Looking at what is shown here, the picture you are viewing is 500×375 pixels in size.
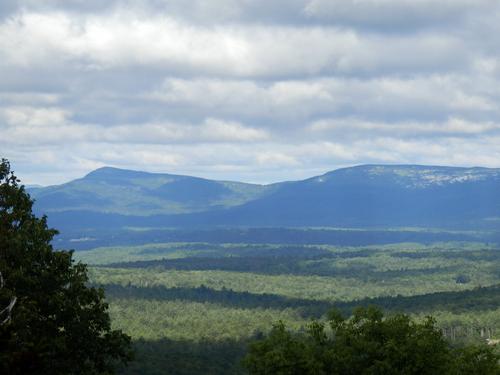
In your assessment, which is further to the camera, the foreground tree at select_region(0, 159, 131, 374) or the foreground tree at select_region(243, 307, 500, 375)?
the foreground tree at select_region(243, 307, 500, 375)

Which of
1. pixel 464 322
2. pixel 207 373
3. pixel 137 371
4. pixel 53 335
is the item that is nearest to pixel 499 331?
pixel 464 322

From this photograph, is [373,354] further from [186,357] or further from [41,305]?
[186,357]

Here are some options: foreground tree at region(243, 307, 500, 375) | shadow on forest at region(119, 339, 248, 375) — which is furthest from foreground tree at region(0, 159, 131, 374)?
shadow on forest at region(119, 339, 248, 375)

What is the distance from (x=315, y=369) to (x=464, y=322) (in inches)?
6287

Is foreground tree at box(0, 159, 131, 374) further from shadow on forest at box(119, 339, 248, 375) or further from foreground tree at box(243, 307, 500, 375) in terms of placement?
shadow on forest at box(119, 339, 248, 375)

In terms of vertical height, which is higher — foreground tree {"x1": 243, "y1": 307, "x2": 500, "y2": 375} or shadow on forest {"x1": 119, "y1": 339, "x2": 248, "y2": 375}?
foreground tree {"x1": 243, "y1": 307, "x2": 500, "y2": 375}

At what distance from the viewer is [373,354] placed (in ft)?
165

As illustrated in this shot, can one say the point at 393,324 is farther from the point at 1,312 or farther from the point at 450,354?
the point at 1,312

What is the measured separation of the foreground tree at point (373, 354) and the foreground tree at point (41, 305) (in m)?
11.0

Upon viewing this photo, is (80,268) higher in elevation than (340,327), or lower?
higher

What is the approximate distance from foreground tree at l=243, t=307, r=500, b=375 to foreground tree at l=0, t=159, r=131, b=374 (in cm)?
1096

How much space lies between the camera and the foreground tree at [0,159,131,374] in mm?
44656

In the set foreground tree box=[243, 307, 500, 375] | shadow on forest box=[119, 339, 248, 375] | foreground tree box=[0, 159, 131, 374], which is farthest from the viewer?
shadow on forest box=[119, 339, 248, 375]

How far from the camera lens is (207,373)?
472 feet
